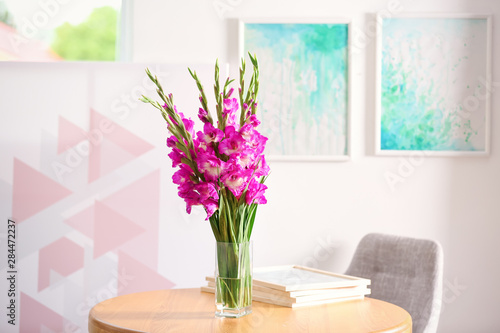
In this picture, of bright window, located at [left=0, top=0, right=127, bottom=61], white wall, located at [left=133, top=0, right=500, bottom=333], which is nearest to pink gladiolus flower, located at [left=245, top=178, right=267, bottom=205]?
white wall, located at [left=133, top=0, right=500, bottom=333]

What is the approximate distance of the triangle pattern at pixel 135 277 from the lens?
8.59 ft

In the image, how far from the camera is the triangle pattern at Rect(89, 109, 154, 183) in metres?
2.64

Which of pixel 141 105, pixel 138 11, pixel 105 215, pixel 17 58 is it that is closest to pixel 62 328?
pixel 105 215

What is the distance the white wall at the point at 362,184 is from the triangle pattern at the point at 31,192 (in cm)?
81

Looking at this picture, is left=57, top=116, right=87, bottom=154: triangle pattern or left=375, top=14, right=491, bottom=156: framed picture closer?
left=57, top=116, right=87, bottom=154: triangle pattern

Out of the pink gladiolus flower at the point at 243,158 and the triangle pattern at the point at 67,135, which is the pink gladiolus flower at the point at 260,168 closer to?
the pink gladiolus flower at the point at 243,158

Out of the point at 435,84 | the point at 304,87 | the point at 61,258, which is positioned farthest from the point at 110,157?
the point at 435,84

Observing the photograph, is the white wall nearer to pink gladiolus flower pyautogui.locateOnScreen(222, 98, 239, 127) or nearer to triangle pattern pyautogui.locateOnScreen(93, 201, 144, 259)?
triangle pattern pyautogui.locateOnScreen(93, 201, 144, 259)

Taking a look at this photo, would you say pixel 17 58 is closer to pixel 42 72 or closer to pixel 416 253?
pixel 42 72

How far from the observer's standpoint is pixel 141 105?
8.79 ft

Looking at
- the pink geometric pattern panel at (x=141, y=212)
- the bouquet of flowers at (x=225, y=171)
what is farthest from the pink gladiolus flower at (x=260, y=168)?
the pink geometric pattern panel at (x=141, y=212)

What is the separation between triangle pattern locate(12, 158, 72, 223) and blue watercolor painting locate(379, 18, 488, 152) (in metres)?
1.55

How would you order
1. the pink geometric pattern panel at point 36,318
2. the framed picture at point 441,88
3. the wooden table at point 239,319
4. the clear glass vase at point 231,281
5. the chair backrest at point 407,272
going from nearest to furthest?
the wooden table at point 239,319 < the clear glass vase at point 231,281 < the chair backrest at point 407,272 < the pink geometric pattern panel at point 36,318 < the framed picture at point 441,88

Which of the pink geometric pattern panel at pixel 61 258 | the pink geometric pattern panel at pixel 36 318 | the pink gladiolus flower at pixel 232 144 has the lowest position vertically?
the pink geometric pattern panel at pixel 36 318
